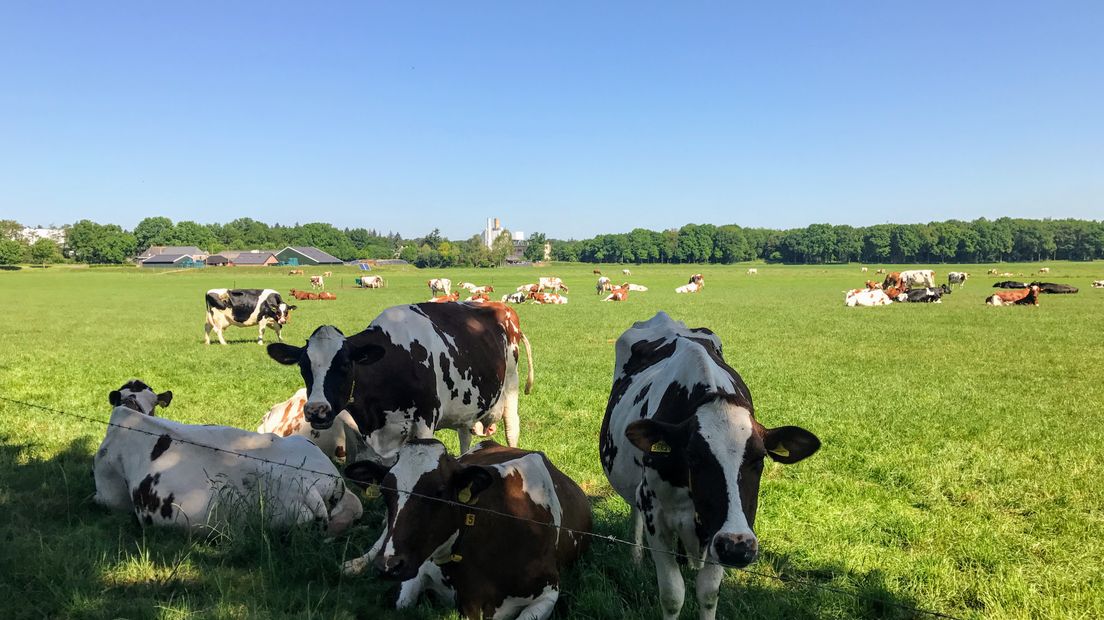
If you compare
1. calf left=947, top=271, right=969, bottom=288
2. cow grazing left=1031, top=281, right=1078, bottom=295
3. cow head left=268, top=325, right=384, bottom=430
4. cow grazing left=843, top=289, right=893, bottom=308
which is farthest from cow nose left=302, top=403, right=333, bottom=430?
calf left=947, top=271, right=969, bottom=288

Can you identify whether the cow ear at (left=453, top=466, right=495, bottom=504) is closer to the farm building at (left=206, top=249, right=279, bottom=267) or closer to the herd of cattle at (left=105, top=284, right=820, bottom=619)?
the herd of cattle at (left=105, top=284, right=820, bottom=619)

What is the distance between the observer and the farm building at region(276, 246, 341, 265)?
13750 centimetres

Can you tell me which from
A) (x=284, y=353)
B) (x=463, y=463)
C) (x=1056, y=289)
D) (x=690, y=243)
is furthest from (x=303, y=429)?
(x=690, y=243)

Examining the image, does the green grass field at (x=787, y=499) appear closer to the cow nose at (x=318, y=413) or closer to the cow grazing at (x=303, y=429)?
the cow nose at (x=318, y=413)

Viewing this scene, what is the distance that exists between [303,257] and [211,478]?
145 m

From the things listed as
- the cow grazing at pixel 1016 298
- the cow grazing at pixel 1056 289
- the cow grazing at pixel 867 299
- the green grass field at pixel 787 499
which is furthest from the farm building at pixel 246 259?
the cow grazing at pixel 1016 298

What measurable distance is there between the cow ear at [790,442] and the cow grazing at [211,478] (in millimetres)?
3664

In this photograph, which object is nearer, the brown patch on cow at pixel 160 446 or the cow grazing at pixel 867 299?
the brown patch on cow at pixel 160 446

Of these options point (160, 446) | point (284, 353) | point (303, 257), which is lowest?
point (160, 446)

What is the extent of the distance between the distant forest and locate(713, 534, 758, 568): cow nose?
12215 centimetres

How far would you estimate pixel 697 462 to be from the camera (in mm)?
3271

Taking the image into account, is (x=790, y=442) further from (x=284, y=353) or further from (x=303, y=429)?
(x=303, y=429)

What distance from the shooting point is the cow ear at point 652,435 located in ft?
11.1

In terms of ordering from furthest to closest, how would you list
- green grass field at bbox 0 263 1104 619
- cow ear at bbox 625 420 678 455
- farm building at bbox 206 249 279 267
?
farm building at bbox 206 249 279 267
green grass field at bbox 0 263 1104 619
cow ear at bbox 625 420 678 455
